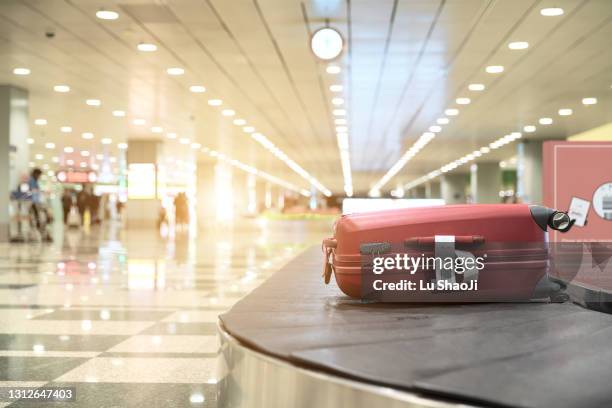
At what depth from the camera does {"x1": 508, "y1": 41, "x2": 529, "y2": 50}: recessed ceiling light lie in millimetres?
12992

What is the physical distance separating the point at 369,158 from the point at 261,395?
39377 mm

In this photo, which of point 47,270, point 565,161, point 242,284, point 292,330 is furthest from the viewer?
point 47,270

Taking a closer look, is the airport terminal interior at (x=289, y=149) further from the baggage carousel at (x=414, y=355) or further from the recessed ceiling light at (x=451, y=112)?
the recessed ceiling light at (x=451, y=112)

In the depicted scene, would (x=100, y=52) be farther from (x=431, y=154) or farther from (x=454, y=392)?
(x=431, y=154)

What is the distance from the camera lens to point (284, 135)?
28922 mm

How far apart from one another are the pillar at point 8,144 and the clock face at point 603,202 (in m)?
16.7

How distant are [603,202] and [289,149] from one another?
30.9 metres

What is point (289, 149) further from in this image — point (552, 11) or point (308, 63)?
point (552, 11)

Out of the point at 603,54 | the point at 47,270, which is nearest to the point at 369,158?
the point at 603,54

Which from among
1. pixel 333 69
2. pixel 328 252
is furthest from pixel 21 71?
pixel 328 252

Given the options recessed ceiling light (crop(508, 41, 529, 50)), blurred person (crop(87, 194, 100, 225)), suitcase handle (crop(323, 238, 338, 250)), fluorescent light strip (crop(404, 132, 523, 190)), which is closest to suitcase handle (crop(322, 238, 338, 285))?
suitcase handle (crop(323, 238, 338, 250))

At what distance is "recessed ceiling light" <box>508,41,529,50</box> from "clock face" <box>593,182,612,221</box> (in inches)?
356

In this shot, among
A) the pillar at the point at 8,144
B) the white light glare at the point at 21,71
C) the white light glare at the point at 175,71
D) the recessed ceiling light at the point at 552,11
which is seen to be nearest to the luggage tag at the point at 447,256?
the recessed ceiling light at the point at 552,11

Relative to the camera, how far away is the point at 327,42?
11758 mm
